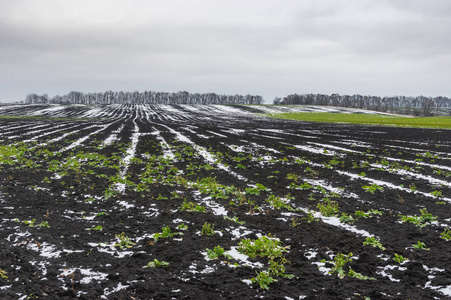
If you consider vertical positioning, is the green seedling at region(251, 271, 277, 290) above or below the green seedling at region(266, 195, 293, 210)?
below

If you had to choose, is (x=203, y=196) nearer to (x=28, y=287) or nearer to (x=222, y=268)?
(x=222, y=268)

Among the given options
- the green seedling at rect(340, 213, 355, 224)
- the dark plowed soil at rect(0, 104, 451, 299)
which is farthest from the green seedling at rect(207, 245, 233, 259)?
the green seedling at rect(340, 213, 355, 224)

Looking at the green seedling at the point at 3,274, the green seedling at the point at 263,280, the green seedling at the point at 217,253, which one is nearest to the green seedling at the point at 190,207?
the green seedling at the point at 217,253

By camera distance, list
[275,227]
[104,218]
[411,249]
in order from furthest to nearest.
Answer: [104,218], [275,227], [411,249]

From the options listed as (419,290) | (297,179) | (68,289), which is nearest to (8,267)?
(68,289)

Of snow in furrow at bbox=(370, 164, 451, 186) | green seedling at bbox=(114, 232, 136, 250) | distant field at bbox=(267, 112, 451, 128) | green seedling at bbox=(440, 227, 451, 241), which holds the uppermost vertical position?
distant field at bbox=(267, 112, 451, 128)

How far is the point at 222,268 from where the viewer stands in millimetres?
6793

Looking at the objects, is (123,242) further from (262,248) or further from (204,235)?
(262,248)

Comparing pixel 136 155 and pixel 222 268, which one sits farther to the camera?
pixel 136 155

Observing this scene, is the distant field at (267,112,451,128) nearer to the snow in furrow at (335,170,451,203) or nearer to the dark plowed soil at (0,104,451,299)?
the dark plowed soil at (0,104,451,299)

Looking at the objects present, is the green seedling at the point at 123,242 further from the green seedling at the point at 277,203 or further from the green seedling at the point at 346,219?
the green seedling at the point at 346,219

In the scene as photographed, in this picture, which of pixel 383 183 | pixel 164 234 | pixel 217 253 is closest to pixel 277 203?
pixel 217 253

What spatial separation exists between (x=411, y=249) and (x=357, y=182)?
7.53 m

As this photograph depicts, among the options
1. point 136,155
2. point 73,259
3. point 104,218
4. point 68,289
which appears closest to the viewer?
point 68,289
